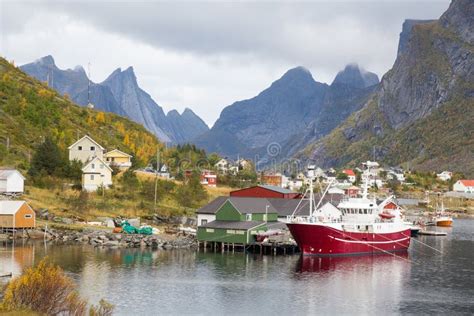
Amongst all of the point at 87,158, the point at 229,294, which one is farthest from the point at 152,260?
the point at 87,158

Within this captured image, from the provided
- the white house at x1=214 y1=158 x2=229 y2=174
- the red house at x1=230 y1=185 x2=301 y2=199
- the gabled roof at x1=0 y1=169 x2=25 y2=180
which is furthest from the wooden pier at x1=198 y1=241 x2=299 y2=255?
the white house at x1=214 y1=158 x2=229 y2=174

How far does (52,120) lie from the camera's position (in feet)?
479

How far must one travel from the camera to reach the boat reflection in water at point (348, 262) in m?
69.9

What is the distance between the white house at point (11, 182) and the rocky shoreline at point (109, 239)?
12992 millimetres

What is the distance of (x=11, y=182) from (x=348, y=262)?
4562 cm

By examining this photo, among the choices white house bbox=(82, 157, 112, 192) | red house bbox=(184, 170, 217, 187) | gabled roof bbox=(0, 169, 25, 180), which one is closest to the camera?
gabled roof bbox=(0, 169, 25, 180)

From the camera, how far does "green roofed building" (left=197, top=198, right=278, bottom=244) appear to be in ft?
262

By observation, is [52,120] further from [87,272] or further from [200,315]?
[200,315]

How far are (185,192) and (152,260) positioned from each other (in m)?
43.6

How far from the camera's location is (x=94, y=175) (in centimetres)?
10419

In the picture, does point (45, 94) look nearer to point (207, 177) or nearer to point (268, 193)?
point (207, 177)

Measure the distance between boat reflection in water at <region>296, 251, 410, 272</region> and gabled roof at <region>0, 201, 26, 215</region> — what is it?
33296mm

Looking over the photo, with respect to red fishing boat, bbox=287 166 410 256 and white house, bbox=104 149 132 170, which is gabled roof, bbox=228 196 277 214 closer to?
red fishing boat, bbox=287 166 410 256

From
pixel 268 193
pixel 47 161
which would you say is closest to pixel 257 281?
pixel 268 193
